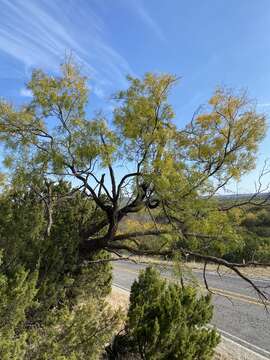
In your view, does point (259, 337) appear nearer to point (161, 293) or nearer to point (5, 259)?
point (161, 293)

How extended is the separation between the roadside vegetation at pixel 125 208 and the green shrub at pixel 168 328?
2cm

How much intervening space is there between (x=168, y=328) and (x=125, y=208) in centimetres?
302

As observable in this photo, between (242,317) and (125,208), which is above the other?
(125,208)

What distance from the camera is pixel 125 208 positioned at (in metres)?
8.16

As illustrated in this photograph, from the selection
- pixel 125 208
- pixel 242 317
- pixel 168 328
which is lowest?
pixel 242 317

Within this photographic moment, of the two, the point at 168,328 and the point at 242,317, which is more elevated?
the point at 168,328

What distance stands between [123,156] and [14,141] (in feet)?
8.35

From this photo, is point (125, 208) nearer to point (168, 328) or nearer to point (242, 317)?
point (168, 328)

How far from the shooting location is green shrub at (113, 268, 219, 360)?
601 centimetres

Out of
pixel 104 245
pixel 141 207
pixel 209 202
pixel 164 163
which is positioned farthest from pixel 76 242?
pixel 209 202

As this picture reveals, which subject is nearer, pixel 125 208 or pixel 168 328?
pixel 168 328

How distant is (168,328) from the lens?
6.16 m

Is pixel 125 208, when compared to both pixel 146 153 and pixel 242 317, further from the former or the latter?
pixel 242 317

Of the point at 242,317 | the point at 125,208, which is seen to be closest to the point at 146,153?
the point at 125,208
